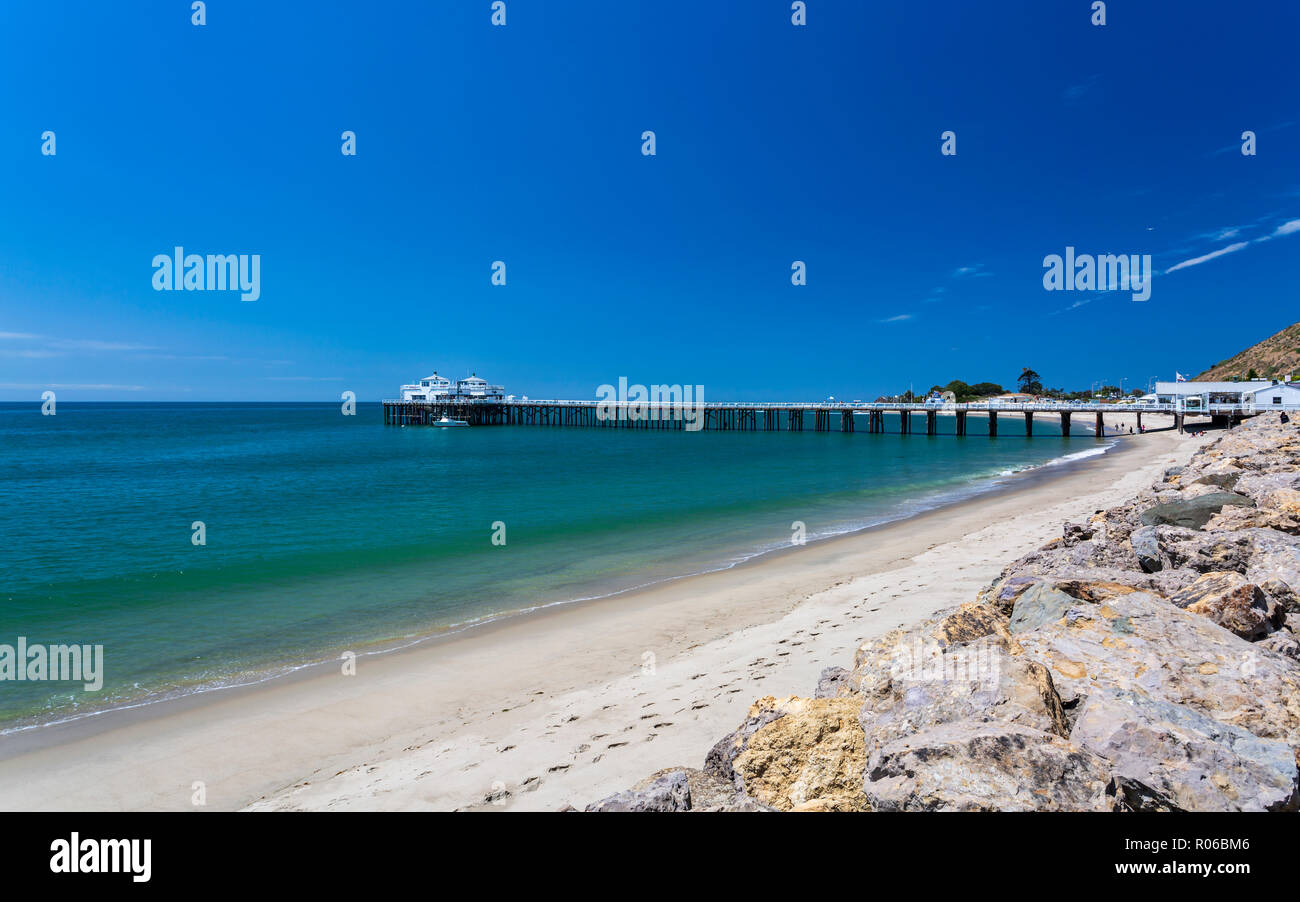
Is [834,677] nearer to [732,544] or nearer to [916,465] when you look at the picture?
[732,544]

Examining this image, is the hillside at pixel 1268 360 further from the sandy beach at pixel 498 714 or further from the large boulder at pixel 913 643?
the large boulder at pixel 913 643

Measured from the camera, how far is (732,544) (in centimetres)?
1892

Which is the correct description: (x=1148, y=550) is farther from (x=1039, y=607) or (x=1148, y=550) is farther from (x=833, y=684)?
(x=833, y=684)

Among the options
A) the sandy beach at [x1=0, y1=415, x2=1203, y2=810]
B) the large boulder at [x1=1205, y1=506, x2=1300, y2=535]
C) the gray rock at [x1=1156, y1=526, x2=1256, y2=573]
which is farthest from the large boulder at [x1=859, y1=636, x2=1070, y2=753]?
the large boulder at [x1=1205, y1=506, x2=1300, y2=535]

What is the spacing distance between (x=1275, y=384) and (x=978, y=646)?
80.5 meters

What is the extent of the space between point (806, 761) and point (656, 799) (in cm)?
86

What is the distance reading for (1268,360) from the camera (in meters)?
115

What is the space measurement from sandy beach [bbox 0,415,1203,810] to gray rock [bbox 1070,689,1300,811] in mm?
3067

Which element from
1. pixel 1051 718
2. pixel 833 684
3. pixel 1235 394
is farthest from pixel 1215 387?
pixel 1051 718

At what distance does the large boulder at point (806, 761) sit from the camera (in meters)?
3.51

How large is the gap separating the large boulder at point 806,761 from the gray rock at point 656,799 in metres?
0.38

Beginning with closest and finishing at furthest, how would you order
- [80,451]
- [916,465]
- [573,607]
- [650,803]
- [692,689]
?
[650,803] < [692,689] < [573,607] < [916,465] < [80,451]
